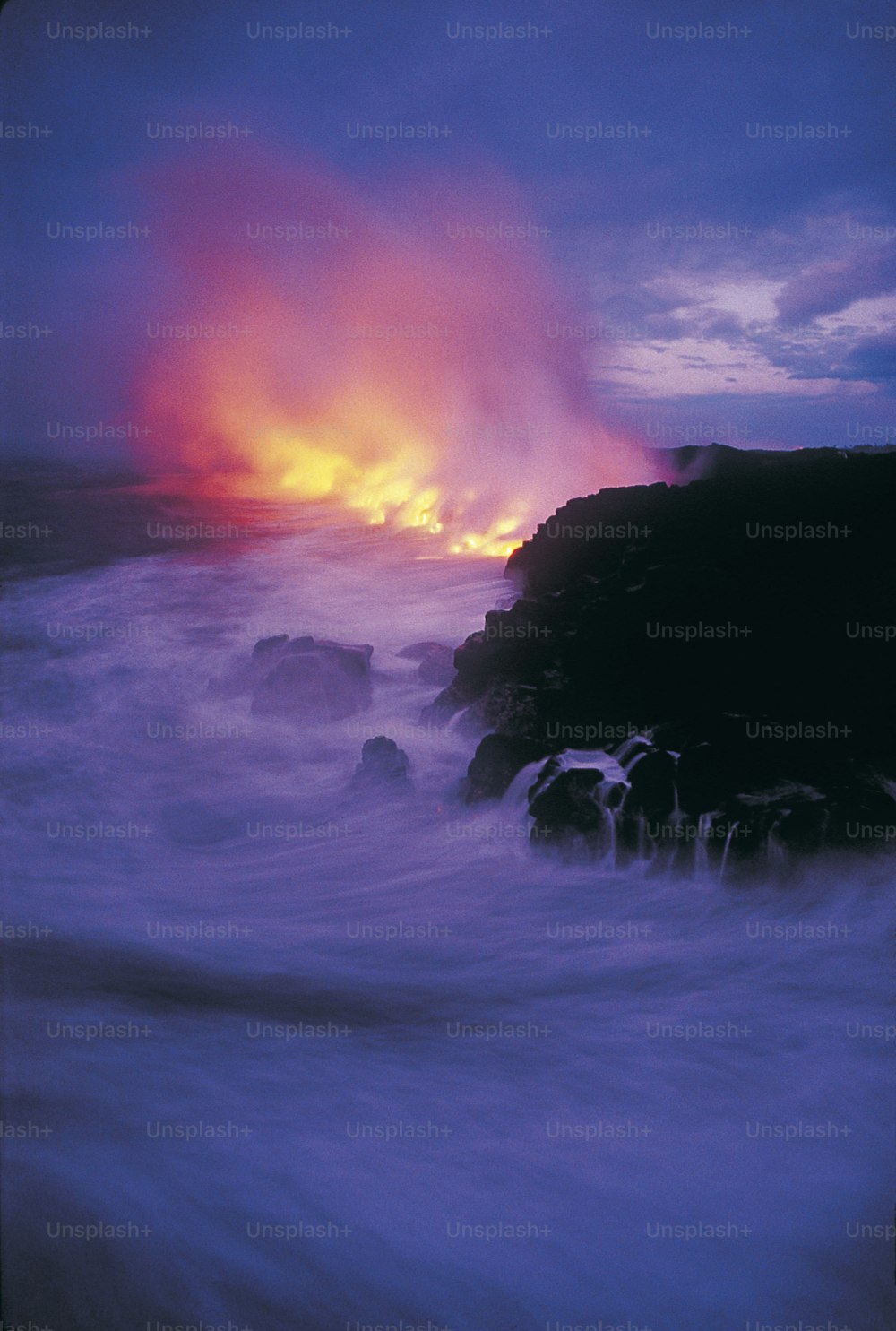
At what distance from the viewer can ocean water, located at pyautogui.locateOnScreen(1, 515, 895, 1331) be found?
92.1 inches

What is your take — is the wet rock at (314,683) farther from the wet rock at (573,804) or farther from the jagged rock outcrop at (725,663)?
the wet rock at (573,804)

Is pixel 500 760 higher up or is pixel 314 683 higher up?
pixel 314 683

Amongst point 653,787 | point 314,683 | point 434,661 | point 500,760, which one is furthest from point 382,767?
point 653,787

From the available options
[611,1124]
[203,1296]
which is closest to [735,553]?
[611,1124]

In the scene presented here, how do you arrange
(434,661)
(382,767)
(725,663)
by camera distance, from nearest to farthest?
(725,663), (382,767), (434,661)

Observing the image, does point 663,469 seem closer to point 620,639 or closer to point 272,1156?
point 620,639

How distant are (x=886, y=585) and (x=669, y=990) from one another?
7.92 ft

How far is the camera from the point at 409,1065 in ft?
9.71

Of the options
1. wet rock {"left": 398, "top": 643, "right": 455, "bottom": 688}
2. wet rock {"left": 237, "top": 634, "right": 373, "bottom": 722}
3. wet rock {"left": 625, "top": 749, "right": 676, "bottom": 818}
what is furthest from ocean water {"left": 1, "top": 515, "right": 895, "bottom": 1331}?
wet rock {"left": 398, "top": 643, "right": 455, "bottom": 688}

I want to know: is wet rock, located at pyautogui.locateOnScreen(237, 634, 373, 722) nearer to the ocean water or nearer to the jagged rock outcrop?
the ocean water

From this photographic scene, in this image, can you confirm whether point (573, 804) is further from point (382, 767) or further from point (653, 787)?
point (382, 767)

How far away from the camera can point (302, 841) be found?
409 cm

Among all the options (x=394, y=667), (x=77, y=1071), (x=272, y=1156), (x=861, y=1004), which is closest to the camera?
(x=272, y=1156)

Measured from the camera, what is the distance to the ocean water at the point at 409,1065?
2.34 metres
